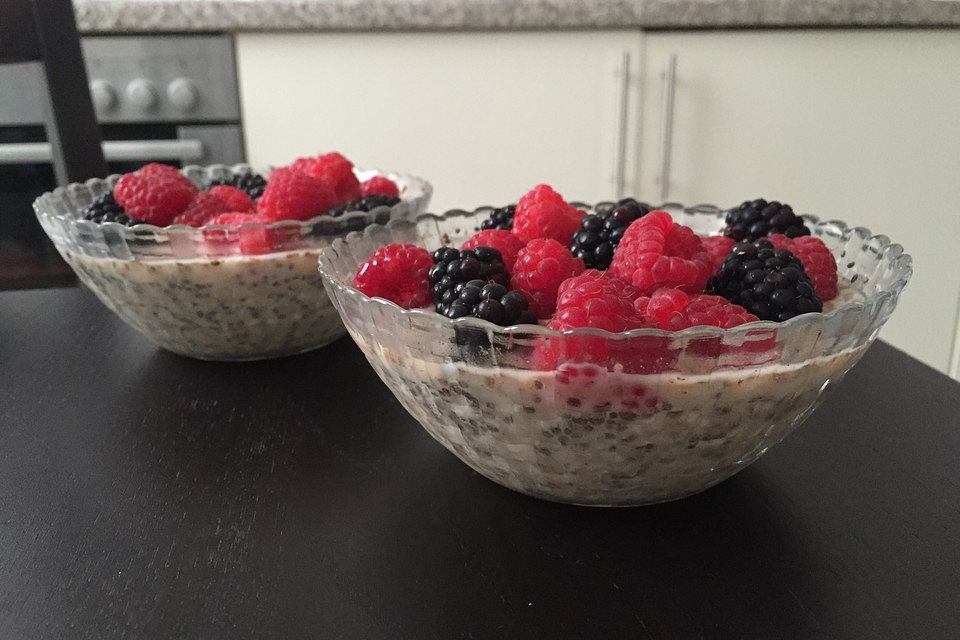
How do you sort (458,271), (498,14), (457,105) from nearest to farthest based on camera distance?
(458,271) → (498,14) → (457,105)

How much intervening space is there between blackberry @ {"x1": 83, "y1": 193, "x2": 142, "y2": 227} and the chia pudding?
37cm

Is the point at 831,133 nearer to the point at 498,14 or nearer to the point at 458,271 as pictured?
the point at 498,14

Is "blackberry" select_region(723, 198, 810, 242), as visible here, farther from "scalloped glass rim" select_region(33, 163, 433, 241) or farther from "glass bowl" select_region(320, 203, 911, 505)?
"scalloped glass rim" select_region(33, 163, 433, 241)

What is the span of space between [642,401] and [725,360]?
2.0 inches

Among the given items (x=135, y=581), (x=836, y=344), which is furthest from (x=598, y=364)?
(x=135, y=581)

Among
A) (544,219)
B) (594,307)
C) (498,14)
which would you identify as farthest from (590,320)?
(498,14)

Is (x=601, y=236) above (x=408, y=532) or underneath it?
above

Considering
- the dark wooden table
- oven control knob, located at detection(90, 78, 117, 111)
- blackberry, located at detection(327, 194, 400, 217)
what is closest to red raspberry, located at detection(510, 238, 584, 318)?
the dark wooden table

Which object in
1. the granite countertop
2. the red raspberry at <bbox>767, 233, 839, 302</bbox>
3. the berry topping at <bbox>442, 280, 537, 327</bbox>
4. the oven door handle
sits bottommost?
the oven door handle

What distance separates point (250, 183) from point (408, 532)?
529 mm

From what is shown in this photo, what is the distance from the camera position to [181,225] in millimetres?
672

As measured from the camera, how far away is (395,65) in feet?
5.66

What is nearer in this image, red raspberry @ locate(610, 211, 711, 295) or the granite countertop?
red raspberry @ locate(610, 211, 711, 295)

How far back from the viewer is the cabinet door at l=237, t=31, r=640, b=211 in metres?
1.70
